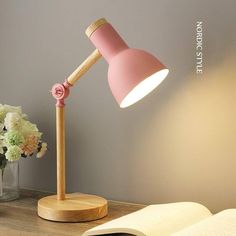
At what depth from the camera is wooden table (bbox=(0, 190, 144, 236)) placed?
108cm

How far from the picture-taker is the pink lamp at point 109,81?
39.6 inches

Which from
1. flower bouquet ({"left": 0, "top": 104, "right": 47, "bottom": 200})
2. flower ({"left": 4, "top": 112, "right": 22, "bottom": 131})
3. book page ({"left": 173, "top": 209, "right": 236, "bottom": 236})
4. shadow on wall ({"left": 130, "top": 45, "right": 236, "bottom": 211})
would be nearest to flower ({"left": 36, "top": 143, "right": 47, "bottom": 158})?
flower bouquet ({"left": 0, "top": 104, "right": 47, "bottom": 200})

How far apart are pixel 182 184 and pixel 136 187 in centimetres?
14

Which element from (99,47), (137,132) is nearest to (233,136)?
(137,132)

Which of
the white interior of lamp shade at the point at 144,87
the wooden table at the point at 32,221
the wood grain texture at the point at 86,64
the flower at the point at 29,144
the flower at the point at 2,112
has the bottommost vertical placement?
the wooden table at the point at 32,221

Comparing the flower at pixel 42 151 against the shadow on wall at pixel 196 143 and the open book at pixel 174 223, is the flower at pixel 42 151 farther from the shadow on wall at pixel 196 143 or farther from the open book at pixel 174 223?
the open book at pixel 174 223

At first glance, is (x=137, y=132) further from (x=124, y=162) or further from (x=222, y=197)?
(x=222, y=197)

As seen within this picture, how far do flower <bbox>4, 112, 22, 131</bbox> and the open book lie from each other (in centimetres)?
43

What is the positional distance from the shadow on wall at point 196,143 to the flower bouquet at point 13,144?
0.28 metres

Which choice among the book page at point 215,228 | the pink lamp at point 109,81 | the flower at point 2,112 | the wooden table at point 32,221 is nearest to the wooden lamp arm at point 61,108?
the pink lamp at point 109,81

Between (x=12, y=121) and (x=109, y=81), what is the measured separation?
378 millimetres

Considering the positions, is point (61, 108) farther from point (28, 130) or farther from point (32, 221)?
point (32, 221)

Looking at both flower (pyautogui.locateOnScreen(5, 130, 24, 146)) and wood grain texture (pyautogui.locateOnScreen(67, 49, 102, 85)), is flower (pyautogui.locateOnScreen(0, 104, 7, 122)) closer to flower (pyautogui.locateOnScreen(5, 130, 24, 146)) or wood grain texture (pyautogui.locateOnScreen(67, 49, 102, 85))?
flower (pyautogui.locateOnScreen(5, 130, 24, 146))

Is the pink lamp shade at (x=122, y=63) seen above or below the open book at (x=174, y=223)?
above
